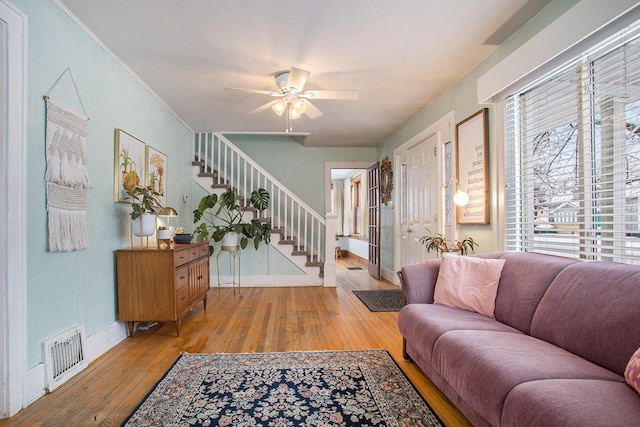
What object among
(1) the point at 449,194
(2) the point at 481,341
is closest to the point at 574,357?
(2) the point at 481,341

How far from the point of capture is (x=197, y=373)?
240 cm

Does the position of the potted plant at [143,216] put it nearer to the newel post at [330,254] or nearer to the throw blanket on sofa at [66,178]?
the throw blanket on sofa at [66,178]

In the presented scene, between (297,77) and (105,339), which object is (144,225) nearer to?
(105,339)

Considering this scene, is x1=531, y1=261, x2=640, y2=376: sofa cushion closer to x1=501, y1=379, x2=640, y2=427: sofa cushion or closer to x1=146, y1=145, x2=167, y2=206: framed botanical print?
x1=501, y1=379, x2=640, y2=427: sofa cushion

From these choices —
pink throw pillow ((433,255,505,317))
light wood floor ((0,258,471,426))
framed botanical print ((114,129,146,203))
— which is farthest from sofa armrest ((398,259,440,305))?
Answer: framed botanical print ((114,129,146,203))

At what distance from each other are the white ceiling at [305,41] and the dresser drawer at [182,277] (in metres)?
1.92

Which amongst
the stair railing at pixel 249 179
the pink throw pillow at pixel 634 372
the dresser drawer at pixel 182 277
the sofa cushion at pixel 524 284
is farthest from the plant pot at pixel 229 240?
the pink throw pillow at pixel 634 372

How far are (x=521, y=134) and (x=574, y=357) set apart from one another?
70.1 inches

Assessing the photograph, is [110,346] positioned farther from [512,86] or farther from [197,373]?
[512,86]

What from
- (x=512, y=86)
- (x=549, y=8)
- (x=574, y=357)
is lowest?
(x=574, y=357)

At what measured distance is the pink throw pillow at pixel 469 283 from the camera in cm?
237

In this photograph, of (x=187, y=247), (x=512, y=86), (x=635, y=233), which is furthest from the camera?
(x=187, y=247)

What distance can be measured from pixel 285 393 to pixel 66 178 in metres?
2.01

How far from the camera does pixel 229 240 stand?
5.05 meters
